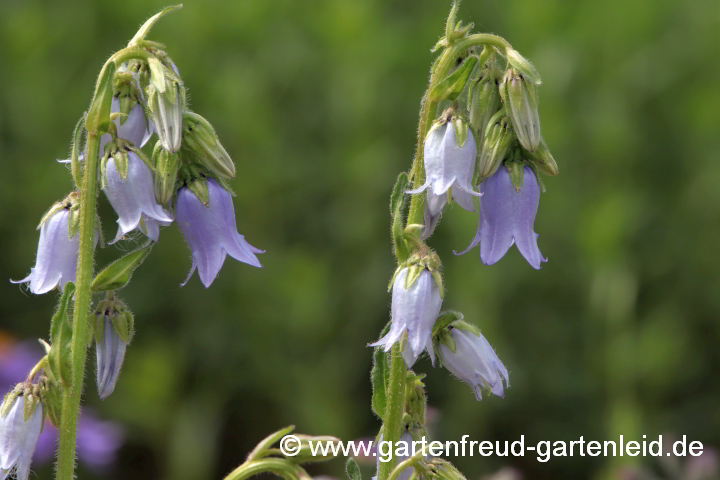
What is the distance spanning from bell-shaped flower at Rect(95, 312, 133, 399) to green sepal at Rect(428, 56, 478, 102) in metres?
0.72

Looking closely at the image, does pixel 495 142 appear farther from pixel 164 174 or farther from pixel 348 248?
pixel 348 248

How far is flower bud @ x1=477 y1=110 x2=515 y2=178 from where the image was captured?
194cm

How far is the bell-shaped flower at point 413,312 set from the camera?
6.17 ft

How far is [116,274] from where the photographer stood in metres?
1.88

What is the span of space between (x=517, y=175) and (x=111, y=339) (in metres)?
0.83

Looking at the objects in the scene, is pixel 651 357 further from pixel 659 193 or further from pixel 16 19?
pixel 16 19

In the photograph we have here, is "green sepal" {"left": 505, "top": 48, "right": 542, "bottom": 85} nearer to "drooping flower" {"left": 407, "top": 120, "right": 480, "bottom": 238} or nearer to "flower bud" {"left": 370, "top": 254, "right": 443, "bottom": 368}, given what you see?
"drooping flower" {"left": 407, "top": 120, "right": 480, "bottom": 238}

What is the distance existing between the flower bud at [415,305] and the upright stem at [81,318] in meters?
0.52

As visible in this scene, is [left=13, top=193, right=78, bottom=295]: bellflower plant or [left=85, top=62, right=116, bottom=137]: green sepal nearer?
[left=85, top=62, right=116, bottom=137]: green sepal

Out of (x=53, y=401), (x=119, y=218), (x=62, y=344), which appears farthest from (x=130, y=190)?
(x=53, y=401)

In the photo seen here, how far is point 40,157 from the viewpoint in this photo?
5.05 meters

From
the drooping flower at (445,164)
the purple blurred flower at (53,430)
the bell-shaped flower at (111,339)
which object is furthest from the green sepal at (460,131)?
the purple blurred flower at (53,430)

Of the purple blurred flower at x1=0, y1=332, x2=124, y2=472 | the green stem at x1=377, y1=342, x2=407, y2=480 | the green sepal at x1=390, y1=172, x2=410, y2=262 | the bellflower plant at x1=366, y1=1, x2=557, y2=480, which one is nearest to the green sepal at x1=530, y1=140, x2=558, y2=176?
the bellflower plant at x1=366, y1=1, x2=557, y2=480

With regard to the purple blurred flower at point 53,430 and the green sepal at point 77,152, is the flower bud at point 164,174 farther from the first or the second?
the purple blurred flower at point 53,430
